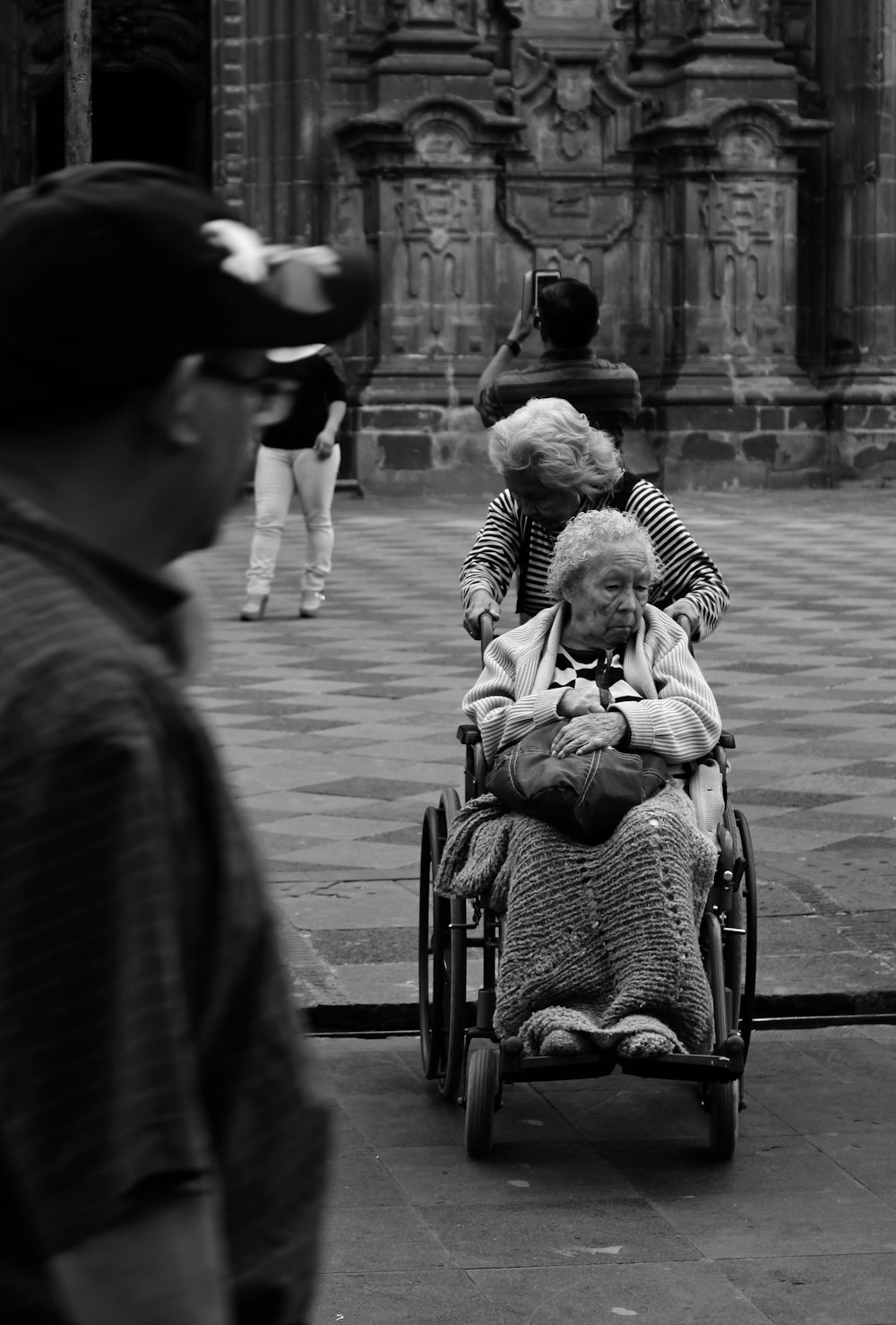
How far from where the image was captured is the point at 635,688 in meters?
4.78

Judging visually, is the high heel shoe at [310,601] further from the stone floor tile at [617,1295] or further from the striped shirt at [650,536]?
the stone floor tile at [617,1295]

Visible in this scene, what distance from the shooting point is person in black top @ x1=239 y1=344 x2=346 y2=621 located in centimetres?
1279

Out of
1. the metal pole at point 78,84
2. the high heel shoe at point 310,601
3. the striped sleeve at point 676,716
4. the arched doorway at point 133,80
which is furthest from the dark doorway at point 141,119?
the striped sleeve at point 676,716

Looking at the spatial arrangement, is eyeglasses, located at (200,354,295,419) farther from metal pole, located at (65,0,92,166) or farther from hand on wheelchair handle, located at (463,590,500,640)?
metal pole, located at (65,0,92,166)

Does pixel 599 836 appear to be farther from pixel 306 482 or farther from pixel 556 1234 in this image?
pixel 306 482

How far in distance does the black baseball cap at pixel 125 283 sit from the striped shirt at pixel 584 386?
4396mm

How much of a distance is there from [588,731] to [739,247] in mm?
19820

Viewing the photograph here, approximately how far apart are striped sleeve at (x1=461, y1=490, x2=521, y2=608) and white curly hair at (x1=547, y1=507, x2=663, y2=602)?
591mm

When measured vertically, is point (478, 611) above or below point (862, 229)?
below

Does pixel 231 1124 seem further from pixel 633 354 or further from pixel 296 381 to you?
pixel 633 354

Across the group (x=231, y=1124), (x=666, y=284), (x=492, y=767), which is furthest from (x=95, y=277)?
(x=666, y=284)

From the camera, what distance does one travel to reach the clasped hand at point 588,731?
4.58m

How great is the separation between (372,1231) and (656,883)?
33.0 inches

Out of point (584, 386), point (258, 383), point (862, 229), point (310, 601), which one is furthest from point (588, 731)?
point (862, 229)
